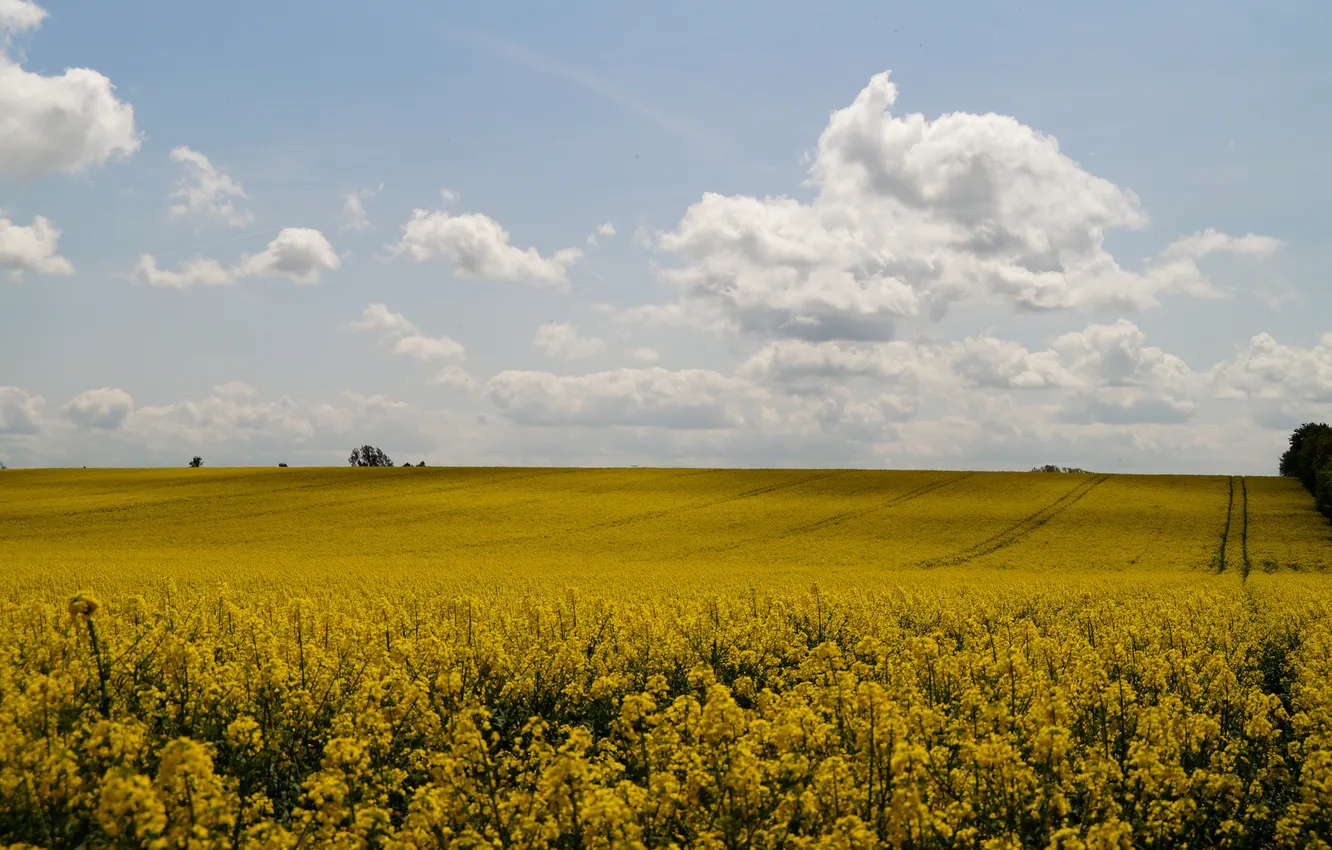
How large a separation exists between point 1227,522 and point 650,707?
4931 centimetres

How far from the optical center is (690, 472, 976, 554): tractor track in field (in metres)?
40.1

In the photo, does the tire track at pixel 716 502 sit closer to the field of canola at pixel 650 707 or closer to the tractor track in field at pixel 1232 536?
the field of canola at pixel 650 707

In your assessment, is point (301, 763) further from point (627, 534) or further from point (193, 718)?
point (627, 534)

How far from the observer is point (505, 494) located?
55.3 m

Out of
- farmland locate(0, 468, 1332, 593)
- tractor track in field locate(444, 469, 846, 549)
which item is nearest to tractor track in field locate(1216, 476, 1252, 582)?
farmland locate(0, 468, 1332, 593)

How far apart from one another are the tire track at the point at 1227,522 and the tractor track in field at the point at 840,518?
15769mm

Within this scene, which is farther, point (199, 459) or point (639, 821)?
point (199, 459)

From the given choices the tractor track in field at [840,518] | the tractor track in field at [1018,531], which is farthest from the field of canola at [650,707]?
the tractor track in field at [840,518]

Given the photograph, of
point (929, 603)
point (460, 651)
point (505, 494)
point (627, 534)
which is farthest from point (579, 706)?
point (505, 494)

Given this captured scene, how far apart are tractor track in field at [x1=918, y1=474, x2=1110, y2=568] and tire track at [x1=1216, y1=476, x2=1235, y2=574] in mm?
7453

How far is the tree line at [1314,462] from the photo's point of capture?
48.6 metres

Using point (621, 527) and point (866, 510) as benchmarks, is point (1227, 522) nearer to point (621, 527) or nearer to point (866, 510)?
point (866, 510)

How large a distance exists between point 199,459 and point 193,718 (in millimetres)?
118683

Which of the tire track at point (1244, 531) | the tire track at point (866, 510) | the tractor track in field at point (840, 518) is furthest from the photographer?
the tire track at point (866, 510)
